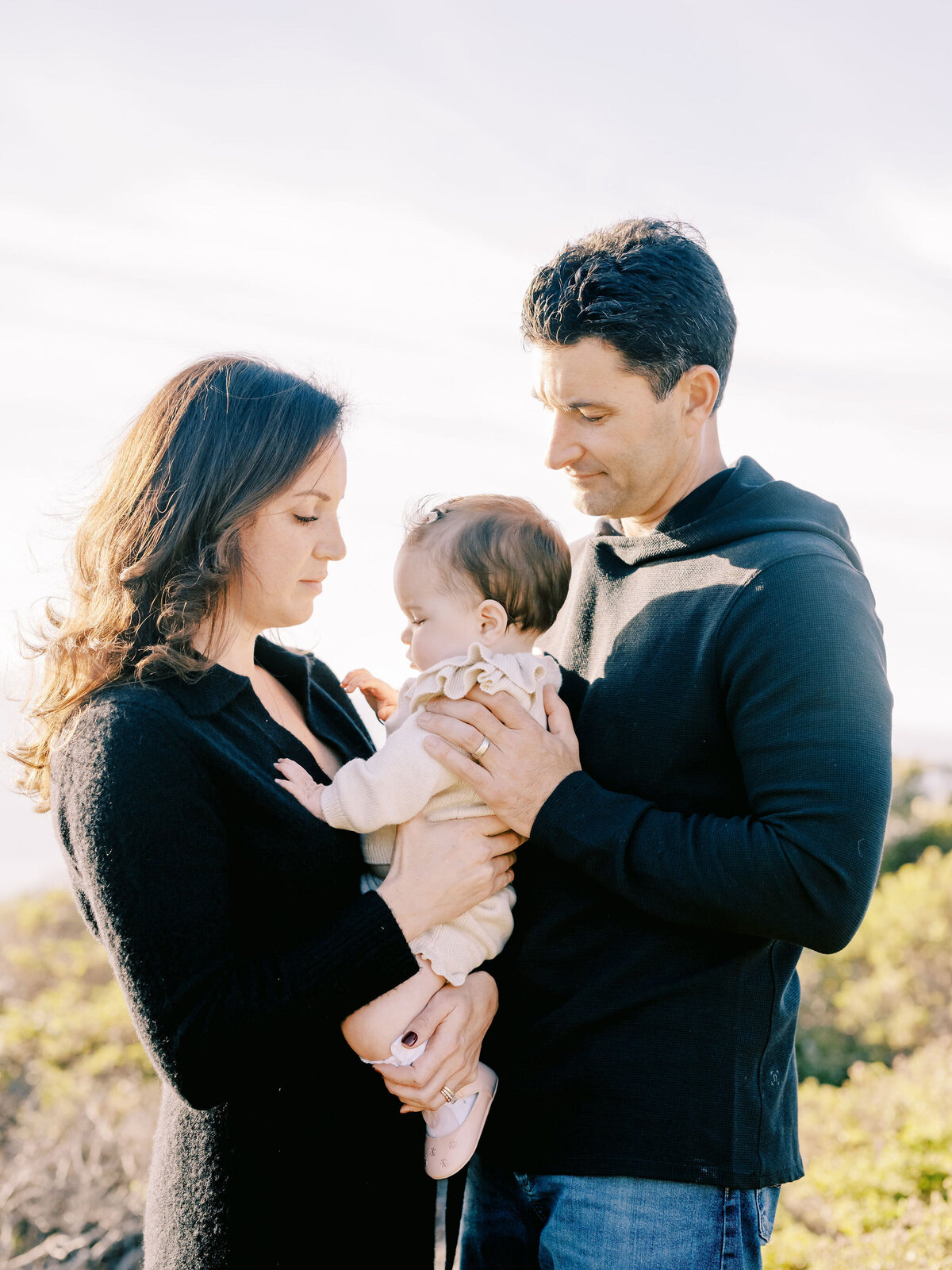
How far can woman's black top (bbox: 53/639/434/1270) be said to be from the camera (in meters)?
1.65

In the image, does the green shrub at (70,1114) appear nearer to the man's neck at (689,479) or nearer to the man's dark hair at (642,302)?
the man's neck at (689,479)

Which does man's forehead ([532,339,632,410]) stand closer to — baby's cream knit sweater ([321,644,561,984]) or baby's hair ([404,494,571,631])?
baby's hair ([404,494,571,631])

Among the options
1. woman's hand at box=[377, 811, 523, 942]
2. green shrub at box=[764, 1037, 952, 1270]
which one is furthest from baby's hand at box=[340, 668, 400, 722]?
green shrub at box=[764, 1037, 952, 1270]

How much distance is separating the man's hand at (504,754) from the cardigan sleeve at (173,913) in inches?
16.3

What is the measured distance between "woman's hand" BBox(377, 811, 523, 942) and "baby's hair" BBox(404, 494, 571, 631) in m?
0.48

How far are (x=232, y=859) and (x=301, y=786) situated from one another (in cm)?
20

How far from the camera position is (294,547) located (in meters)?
2.05

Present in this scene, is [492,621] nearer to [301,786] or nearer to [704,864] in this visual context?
[301,786]

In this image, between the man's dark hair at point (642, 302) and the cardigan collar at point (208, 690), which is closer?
the cardigan collar at point (208, 690)

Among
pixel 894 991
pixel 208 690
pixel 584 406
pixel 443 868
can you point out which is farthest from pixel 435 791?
pixel 894 991

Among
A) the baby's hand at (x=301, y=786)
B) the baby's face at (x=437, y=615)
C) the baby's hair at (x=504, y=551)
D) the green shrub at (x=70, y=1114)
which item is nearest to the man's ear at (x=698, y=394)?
the baby's hair at (x=504, y=551)

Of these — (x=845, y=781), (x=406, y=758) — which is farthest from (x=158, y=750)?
(x=845, y=781)

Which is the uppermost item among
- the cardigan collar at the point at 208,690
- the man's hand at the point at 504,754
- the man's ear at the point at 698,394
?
the man's ear at the point at 698,394

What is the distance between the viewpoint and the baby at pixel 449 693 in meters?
1.90
